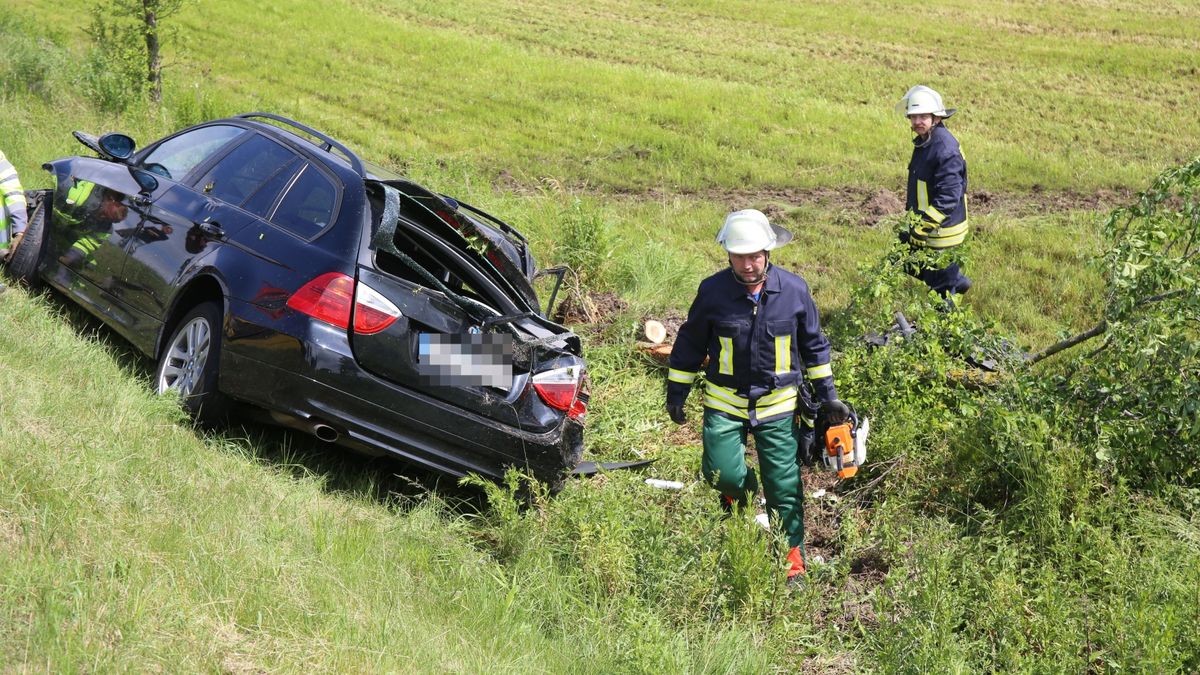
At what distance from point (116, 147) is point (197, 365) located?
2.06 metres

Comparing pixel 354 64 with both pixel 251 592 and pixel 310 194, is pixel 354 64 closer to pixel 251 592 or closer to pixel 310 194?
pixel 310 194

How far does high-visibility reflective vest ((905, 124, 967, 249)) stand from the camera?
799 cm

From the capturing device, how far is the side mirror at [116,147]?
6.70 metres

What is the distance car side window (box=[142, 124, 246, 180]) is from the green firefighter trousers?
332 cm

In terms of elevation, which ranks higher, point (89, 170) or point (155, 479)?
point (89, 170)

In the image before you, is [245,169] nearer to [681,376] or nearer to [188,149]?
[188,149]

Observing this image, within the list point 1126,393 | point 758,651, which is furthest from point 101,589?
point 1126,393

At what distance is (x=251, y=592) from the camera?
360cm

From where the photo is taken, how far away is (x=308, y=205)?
5.54 metres

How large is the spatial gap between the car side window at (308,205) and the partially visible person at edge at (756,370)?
6.02ft

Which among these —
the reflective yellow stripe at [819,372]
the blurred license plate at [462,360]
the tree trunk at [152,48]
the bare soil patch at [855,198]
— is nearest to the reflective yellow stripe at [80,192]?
the blurred license plate at [462,360]

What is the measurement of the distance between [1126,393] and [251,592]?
174 inches

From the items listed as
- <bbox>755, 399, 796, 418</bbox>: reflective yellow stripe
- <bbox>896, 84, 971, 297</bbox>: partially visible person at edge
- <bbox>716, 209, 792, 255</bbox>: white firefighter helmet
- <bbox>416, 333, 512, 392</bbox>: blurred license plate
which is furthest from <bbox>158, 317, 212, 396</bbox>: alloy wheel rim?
<bbox>896, 84, 971, 297</bbox>: partially visible person at edge

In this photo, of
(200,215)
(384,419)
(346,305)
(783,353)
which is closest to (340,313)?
(346,305)
